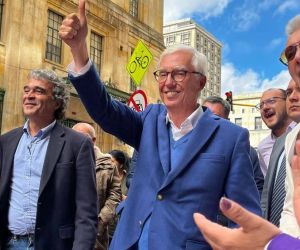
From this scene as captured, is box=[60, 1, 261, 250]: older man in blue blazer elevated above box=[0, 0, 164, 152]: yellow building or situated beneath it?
situated beneath

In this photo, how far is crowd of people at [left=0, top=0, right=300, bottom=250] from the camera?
2596 millimetres

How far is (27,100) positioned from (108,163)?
1988 millimetres

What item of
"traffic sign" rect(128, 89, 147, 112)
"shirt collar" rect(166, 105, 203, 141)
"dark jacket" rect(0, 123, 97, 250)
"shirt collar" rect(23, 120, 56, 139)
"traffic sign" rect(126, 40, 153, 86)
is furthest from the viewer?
"traffic sign" rect(126, 40, 153, 86)

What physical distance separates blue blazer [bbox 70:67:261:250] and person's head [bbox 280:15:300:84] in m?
0.70

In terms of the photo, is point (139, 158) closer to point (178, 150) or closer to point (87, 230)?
point (178, 150)

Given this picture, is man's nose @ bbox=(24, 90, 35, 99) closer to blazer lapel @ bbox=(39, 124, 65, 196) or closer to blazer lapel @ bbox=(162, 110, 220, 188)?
blazer lapel @ bbox=(39, 124, 65, 196)

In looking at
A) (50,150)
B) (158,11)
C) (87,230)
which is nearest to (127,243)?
(87,230)

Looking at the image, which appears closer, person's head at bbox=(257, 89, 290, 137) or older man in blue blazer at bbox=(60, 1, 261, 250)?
older man in blue blazer at bbox=(60, 1, 261, 250)

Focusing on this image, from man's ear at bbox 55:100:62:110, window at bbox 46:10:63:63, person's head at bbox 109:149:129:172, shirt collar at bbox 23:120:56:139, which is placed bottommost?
person's head at bbox 109:149:129:172

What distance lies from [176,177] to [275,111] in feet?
9.36

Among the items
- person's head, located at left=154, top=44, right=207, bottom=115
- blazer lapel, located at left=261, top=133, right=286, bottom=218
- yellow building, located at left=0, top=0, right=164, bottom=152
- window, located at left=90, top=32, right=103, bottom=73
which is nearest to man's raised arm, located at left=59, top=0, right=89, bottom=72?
person's head, located at left=154, top=44, right=207, bottom=115

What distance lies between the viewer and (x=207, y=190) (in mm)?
2617

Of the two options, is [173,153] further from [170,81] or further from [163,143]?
[170,81]

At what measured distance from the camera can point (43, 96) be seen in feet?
12.2
